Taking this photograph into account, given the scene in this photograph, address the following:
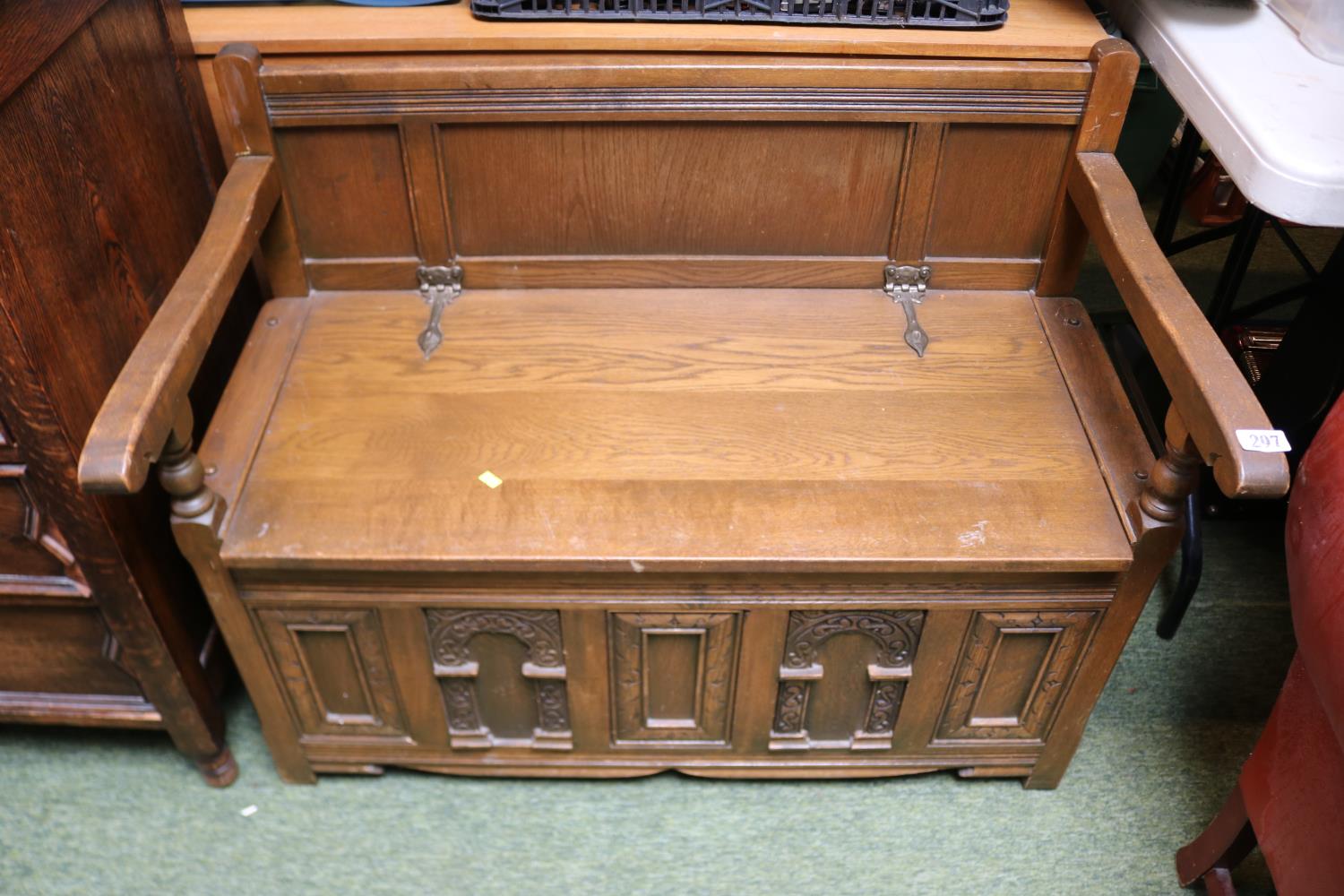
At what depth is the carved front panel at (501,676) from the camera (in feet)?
4.68

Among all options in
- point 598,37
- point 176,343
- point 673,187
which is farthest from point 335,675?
point 598,37

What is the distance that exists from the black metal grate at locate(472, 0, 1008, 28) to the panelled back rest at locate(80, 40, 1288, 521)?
0.19ft

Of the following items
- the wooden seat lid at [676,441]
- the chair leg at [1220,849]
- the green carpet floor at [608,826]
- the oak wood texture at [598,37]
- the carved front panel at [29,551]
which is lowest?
the green carpet floor at [608,826]

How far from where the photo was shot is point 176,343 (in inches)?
48.4

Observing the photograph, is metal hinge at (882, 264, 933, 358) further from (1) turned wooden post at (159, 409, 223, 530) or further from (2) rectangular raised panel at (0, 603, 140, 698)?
(2) rectangular raised panel at (0, 603, 140, 698)

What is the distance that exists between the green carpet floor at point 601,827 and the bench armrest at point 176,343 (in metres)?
0.71

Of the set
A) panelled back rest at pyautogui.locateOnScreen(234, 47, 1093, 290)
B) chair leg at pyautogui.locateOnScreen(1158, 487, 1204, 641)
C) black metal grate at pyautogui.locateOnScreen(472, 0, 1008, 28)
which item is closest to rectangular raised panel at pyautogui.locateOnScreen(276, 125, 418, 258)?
panelled back rest at pyautogui.locateOnScreen(234, 47, 1093, 290)

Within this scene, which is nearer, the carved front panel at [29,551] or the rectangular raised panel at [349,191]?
the carved front panel at [29,551]

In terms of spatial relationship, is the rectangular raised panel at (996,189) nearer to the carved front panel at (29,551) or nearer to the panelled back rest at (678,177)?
the panelled back rest at (678,177)

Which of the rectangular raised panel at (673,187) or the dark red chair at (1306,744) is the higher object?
the rectangular raised panel at (673,187)

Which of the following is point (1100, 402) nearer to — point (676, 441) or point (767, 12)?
point (676, 441)

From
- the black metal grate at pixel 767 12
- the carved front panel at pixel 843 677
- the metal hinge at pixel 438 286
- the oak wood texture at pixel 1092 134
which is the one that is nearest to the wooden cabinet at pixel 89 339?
the metal hinge at pixel 438 286

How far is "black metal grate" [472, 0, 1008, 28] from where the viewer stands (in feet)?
4.85

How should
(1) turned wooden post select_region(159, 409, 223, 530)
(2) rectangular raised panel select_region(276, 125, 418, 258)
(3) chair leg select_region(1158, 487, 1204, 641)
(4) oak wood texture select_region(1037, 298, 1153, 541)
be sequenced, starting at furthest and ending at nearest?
(3) chair leg select_region(1158, 487, 1204, 641) → (2) rectangular raised panel select_region(276, 125, 418, 258) → (4) oak wood texture select_region(1037, 298, 1153, 541) → (1) turned wooden post select_region(159, 409, 223, 530)
